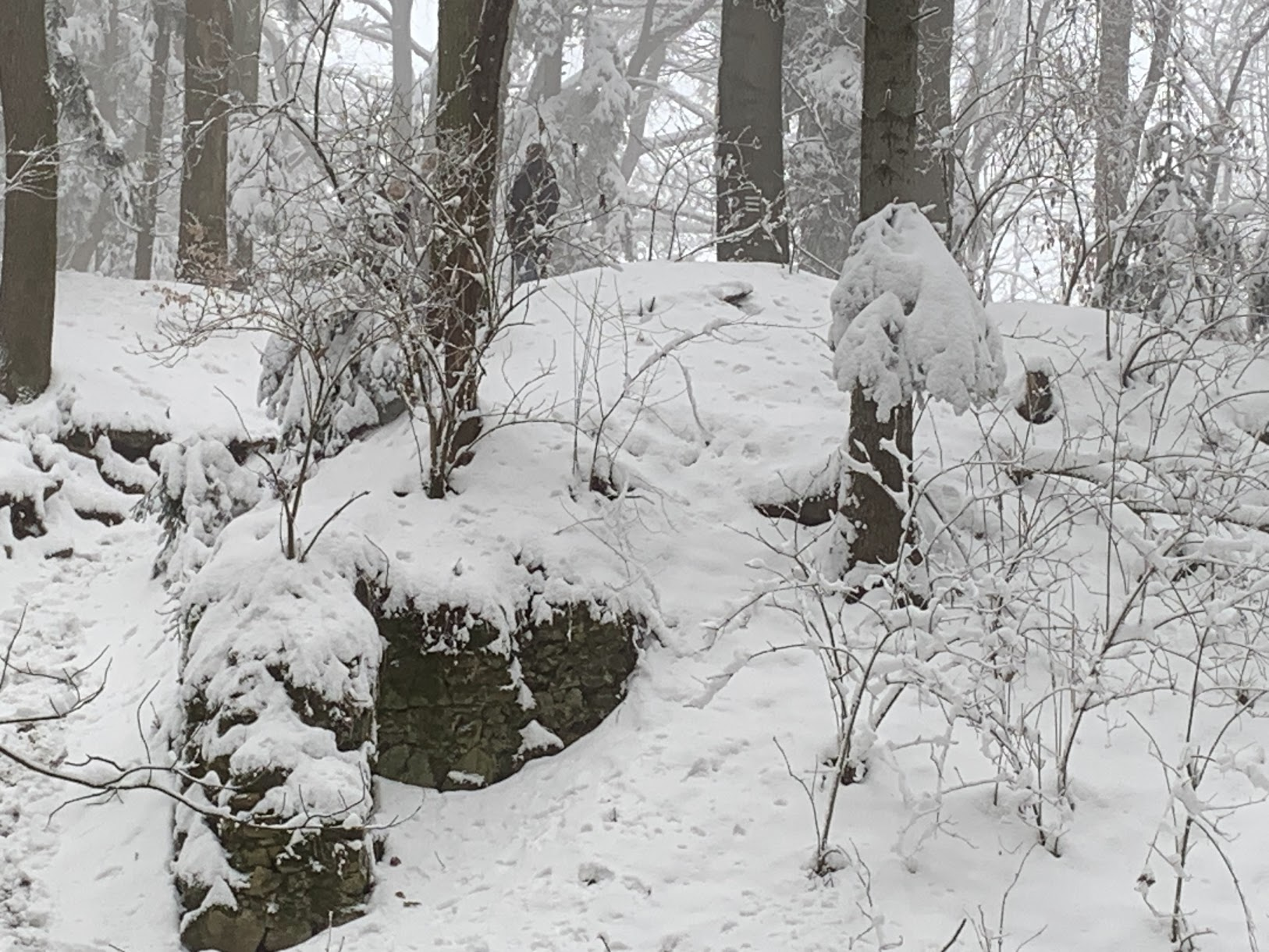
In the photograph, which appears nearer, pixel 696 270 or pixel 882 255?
pixel 882 255

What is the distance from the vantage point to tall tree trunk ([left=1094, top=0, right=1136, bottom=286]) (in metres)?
8.80

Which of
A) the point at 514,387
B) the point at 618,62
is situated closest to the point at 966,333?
the point at 514,387

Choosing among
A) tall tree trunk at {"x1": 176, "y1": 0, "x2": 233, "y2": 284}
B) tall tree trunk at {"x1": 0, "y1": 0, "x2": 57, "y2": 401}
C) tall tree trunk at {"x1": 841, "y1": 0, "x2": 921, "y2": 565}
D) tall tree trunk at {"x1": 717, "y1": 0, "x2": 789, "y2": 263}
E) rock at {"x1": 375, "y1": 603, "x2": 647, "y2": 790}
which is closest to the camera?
rock at {"x1": 375, "y1": 603, "x2": 647, "y2": 790}

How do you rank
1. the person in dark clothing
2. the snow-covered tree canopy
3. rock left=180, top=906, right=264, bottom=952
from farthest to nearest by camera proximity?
1. the person in dark clothing
2. the snow-covered tree canopy
3. rock left=180, top=906, right=264, bottom=952

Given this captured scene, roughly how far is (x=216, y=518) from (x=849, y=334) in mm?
4355

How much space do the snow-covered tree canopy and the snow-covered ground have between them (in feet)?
1.77

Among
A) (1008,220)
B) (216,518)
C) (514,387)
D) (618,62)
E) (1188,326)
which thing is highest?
(618,62)

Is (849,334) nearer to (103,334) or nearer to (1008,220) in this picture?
(1008,220)

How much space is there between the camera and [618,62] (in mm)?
19469

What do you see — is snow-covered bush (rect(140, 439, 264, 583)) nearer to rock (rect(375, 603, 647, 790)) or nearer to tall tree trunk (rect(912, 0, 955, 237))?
rock (rect(375, 603, 647, 790))

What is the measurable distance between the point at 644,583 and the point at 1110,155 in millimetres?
6799

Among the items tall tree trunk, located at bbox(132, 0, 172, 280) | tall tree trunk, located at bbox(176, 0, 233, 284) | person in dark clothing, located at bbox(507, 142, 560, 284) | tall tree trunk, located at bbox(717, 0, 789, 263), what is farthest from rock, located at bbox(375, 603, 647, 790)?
tall tree trunk, located at bbox(132, 0, 172, 280)

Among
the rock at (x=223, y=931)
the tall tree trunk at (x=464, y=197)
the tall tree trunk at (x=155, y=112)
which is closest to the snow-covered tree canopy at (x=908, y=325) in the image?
the tall tree trunk at (x=464, y=197)

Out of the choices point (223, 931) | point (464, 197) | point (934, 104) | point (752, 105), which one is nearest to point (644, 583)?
point (464, 197)
